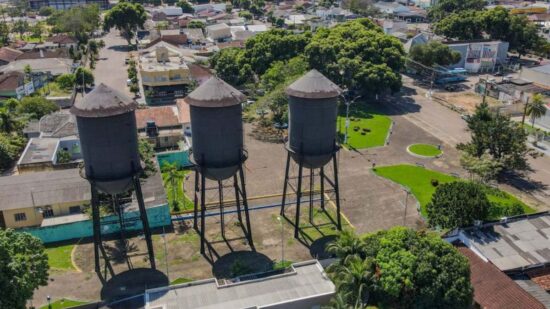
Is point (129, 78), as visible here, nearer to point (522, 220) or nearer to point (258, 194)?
point (258, 194)

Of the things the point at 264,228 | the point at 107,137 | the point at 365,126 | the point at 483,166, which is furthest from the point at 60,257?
the point at 365,126

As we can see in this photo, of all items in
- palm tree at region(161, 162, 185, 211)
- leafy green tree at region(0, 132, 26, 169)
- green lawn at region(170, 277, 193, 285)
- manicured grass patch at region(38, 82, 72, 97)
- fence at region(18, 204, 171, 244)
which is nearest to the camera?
green lawn at region(170, 277, 193, 285)

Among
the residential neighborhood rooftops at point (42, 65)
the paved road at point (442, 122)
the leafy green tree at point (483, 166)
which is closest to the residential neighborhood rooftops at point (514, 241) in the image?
the leafy green tree at point (483, 166)

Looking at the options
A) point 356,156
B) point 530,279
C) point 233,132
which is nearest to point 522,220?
point 530,279

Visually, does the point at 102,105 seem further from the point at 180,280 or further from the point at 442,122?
the point at 442,122

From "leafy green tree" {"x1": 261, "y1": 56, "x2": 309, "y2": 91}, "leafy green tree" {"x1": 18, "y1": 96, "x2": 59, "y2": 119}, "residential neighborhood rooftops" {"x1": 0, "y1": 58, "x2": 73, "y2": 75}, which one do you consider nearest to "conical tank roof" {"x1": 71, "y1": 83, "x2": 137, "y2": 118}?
"leafy green tree" {"x1": 18, "y1": 96, "x2": 59, "y2": 119}

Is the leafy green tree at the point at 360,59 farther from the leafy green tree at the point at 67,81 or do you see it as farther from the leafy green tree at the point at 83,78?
the leafy green tree at the point at 67,81

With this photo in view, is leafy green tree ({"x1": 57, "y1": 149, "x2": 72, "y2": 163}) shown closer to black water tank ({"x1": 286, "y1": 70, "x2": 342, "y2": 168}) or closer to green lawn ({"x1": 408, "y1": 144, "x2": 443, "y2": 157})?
black water tank ({"x1": 286, "y1": 70, "x2": 342, "y2": 168})
